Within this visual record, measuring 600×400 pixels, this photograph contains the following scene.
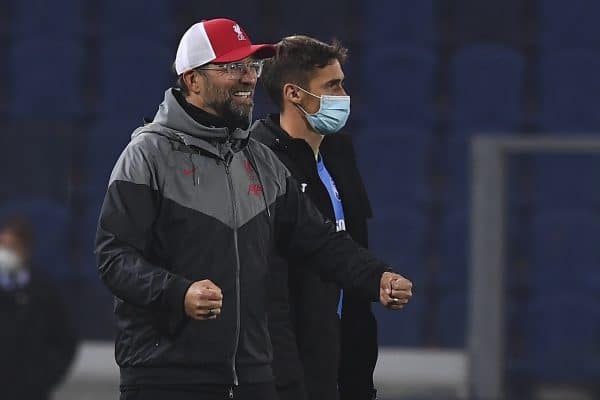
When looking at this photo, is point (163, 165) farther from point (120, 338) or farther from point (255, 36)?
point (255, 36)

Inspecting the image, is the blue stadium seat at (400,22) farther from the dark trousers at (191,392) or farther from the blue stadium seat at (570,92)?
the dark trousers at (191,392)

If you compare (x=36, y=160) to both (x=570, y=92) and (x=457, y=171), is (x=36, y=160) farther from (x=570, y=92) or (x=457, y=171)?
(x=570, y=92)

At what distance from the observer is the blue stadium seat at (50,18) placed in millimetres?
8336

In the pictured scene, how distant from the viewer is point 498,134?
7.82m

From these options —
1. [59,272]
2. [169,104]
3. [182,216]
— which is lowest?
[59,272]

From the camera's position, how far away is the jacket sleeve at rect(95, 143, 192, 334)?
2.52m

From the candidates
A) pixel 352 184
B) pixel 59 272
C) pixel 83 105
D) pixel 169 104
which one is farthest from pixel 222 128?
pixel 83 105

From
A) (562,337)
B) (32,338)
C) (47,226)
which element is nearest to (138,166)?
(32,338)

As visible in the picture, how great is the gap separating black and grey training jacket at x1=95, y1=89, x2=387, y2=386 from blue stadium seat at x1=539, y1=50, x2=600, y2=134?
5.38 m

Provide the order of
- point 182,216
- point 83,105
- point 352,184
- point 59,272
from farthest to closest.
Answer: point 83,105
point 59,272
point 352,184
point 182,216

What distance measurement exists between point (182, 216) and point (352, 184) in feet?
2.79

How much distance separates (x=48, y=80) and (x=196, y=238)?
575 centimetres

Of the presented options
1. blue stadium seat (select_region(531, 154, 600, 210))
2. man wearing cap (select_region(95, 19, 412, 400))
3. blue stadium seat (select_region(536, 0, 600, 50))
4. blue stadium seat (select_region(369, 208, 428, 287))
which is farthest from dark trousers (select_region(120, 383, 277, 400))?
blue stadium seat (select_region(536, 0, 600, 50))

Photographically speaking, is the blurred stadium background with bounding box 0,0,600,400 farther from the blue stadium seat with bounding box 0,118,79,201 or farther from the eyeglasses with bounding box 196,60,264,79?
the eyeglasses with bounding box 196,60,264,79
